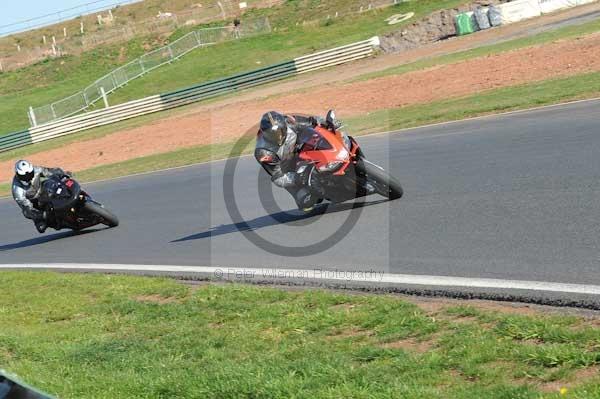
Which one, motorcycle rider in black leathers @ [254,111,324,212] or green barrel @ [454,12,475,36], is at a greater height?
green barrel @ [454,12,475,36]

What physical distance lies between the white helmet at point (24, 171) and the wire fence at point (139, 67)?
3174cm

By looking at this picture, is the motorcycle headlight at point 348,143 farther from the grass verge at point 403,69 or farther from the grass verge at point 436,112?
the grass verge at point 403,69

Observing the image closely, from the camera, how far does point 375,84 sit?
30.4m

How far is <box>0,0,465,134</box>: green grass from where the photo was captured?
49812 millimetres

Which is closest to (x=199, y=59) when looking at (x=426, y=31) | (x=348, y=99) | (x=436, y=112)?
(x=426, y=31)

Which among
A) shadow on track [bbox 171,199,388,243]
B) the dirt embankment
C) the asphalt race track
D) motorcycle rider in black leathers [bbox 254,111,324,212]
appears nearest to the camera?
the asphalt race track

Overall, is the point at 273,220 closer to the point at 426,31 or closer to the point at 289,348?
the point at 289,348

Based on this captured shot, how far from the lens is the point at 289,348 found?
21.2 ft

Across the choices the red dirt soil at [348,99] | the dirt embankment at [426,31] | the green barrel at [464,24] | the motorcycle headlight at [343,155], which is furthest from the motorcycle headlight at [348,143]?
the dirt embankment at [426,31]

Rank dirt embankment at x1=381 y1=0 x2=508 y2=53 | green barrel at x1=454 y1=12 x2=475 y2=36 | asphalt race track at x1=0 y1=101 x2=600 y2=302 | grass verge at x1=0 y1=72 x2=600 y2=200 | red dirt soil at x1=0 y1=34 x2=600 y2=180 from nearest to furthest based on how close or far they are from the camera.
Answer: asphalt race track at x1=0 y1=101 x2=600 y2=302 < grass verge at x1=0 y1=72 x2=600 y2=200 < red dirt soil at x1=0 y1=34 x2=600 y2=180 < green barrel at x1=454 y1=12 x2=475 y2=36 < dirt embankment at x1=381 y1=0 x2=508 y2=53

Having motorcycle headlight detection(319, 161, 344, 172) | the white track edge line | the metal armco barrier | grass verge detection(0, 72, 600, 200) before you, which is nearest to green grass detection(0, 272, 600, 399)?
the white track edge line

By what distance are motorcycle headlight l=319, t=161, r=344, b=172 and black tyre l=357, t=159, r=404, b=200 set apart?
0.99 ft

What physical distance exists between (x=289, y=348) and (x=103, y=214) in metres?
9.57

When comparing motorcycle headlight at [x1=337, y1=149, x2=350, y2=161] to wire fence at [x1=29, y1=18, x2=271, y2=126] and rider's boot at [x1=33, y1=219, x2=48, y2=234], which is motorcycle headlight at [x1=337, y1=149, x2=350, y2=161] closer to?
rider's boot at [x1=33, y1=219, x2=48, y2=234]
